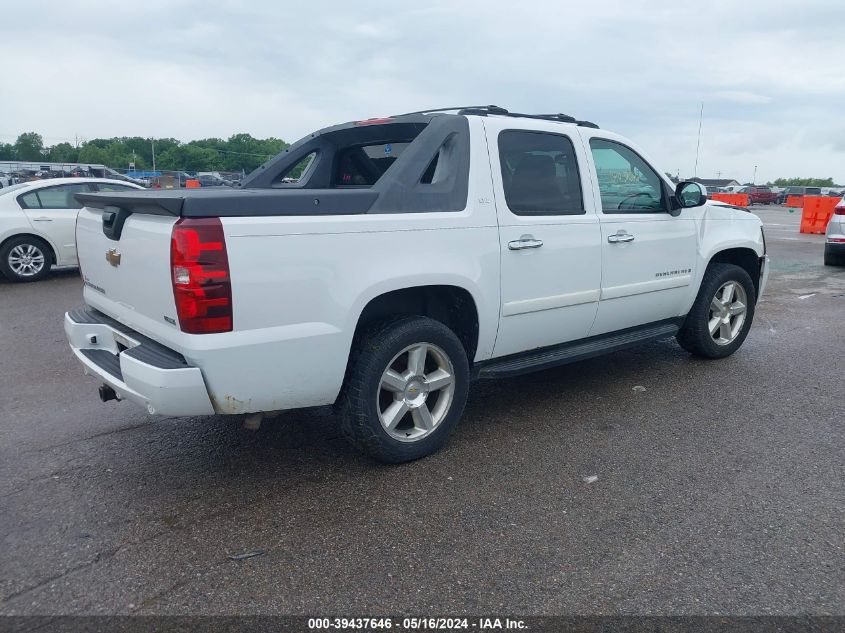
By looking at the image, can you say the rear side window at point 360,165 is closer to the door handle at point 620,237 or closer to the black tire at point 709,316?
the door handle at point 620,237

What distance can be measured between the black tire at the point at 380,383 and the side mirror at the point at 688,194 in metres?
2.34

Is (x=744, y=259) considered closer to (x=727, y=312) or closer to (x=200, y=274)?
(x=727, y=312)

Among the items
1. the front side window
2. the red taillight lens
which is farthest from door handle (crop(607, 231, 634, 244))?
the red taillight lens

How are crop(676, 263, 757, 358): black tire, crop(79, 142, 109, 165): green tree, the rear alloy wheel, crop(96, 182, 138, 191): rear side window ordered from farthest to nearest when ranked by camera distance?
crop(79, 142, 109, 165): green tree
crop(96, 182, 138, 191): rear side window
crop(676, 263, 757, 358): black tire
the rear alloy wheel

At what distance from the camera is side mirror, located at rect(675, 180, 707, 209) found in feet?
16.6

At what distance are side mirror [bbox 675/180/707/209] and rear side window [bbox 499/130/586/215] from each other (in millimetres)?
1057

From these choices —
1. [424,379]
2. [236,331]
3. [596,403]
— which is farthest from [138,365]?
[596,403]

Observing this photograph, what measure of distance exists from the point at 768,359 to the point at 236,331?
4.81 meters

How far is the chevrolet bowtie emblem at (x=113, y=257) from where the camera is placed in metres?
3.50

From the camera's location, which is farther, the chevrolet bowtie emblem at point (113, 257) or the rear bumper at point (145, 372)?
the chevrolet bowtie emblem at point (113, 257)

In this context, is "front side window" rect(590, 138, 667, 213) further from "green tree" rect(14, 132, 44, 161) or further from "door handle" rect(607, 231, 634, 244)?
"green tree" rect(14, 132, 44, 161)

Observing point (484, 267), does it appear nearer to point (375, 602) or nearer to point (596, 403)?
point (596, 403)

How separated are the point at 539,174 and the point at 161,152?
283 ft

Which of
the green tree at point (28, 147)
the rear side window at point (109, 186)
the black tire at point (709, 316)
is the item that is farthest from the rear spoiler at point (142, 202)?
the green tree at point (28, 147)
